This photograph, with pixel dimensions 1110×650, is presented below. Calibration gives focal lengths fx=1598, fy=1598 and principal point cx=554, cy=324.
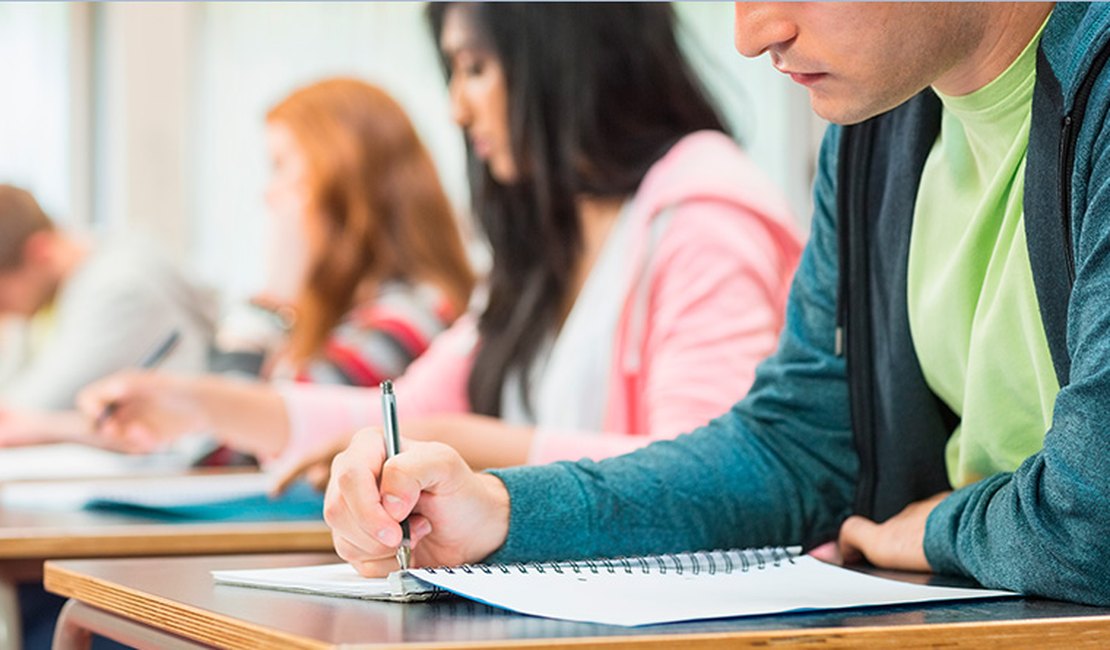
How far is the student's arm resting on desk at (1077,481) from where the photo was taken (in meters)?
0.75

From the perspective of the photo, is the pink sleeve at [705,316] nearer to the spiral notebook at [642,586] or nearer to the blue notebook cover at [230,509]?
the blue notebook cover at [230,509]

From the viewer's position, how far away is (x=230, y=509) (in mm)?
1527

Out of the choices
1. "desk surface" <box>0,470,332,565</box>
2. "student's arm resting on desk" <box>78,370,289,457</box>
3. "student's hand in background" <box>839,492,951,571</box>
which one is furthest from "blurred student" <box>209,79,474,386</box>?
"student's hand in background" <box>839,492,951,571</box>

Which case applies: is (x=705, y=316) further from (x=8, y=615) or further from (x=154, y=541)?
(x=8, y=615)

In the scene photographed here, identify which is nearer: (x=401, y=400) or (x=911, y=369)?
(x=911, y=369)

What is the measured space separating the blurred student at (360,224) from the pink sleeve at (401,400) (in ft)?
1.66

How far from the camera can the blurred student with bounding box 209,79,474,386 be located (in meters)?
2.57

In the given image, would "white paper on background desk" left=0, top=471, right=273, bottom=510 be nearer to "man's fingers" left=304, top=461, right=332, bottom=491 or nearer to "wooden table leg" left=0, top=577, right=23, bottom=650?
"man's fingers" left=304, top=461, right=332, bottom=491

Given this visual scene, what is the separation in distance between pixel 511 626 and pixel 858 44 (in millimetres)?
410

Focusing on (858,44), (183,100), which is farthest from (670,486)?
(183,100)

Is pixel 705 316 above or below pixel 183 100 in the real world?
below

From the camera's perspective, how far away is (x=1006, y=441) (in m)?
0.98

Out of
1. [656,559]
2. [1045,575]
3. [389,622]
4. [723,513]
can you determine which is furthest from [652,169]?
[389,622]

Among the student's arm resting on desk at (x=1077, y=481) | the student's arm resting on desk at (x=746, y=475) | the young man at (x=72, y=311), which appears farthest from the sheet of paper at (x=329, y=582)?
the young man at (x=72, y=311)
